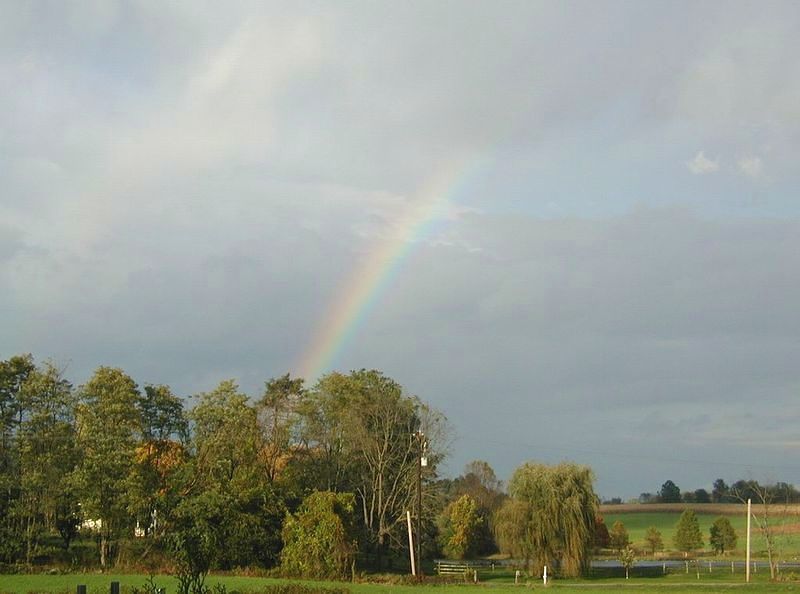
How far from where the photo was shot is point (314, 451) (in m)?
67.1

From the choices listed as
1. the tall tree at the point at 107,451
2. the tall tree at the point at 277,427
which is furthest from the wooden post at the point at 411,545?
the tall tree at the point at 107,451

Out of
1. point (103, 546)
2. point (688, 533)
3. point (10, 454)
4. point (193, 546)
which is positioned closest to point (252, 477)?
point (103, 546)

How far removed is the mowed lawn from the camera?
69500 mm

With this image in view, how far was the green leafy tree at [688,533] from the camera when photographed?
323 feet

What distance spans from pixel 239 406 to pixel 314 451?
24.6 feet

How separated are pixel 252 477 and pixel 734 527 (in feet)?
218

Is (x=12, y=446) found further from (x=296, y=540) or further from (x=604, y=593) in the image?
(x=604, y=593)

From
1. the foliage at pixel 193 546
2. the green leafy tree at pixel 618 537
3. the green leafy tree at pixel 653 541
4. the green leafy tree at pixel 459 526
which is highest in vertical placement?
the foliage at pixel 193 546

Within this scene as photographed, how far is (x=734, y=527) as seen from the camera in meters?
100

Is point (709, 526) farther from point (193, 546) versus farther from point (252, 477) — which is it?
point (193, 546)

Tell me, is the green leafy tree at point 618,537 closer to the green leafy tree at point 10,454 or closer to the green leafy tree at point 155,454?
the green leafy tree at point 155,454

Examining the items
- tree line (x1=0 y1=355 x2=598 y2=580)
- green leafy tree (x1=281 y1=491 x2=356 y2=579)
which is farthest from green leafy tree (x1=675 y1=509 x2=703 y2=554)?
green leafy tree (x1=281 y1=491 x2=356 y2=579)

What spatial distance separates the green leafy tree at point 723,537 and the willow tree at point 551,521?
42.0m

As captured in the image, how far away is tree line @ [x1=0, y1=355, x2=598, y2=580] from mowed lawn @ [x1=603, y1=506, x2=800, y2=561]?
714 inches
